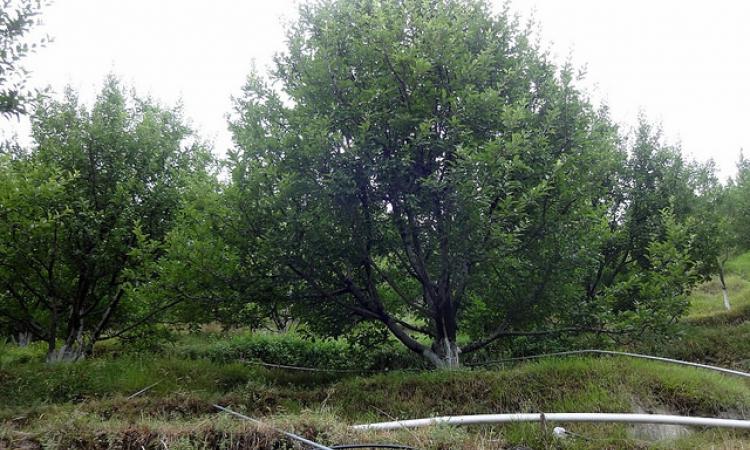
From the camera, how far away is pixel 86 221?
8727mm

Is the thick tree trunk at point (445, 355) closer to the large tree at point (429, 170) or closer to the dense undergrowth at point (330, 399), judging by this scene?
the large tree at point (429, 170)

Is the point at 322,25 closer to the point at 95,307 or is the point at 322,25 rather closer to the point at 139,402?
the point at 139,402

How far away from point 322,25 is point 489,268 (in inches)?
191

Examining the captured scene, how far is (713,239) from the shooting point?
40.7ft

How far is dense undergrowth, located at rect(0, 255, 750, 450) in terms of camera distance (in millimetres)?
3832

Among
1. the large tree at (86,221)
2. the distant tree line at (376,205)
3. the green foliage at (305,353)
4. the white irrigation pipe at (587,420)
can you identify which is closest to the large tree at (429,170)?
the distant tree line at (376,205)

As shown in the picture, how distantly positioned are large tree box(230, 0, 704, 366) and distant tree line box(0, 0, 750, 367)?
0.03m

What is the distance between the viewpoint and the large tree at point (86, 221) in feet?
26.8

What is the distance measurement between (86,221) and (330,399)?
5.75m

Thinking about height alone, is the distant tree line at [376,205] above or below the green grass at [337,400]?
above

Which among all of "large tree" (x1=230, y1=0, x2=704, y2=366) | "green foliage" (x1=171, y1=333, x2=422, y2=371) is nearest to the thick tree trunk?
"large tree" (x1=230, y1=0, x2=704, y2=366)

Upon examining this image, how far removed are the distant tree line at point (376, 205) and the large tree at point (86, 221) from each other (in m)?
0.05

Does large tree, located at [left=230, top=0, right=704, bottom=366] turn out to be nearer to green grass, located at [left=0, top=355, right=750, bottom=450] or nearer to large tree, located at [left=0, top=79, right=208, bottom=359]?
green grass, located at [left=0, top=355, right=750, bottom=450]

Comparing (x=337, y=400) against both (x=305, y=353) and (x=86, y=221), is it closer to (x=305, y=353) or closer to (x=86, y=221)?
(x=305, y=353)
